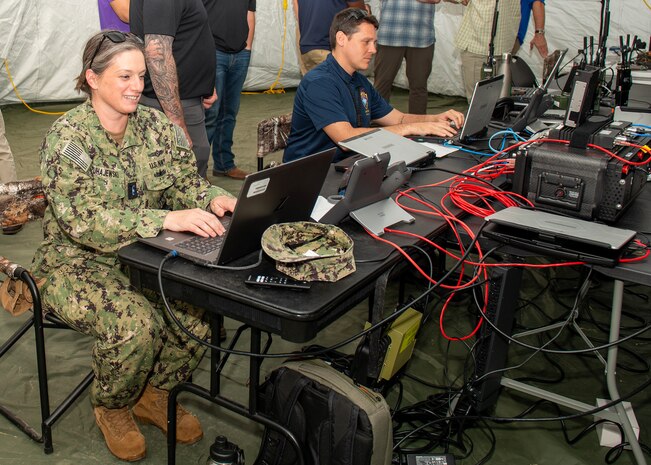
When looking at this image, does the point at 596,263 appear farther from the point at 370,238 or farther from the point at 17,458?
the point at 17,458

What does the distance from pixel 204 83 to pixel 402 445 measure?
1.82 metres

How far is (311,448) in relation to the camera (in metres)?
1.73

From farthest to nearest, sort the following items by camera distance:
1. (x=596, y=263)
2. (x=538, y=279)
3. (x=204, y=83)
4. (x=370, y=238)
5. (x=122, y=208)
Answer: (x=538, y=279) < (x=204, y=83) < (x=122, y=208) < (x=370, y=238) < (x=596, y=263)

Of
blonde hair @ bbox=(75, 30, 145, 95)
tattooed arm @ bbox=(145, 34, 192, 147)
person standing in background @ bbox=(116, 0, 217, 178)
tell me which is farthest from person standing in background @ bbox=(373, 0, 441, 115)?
blonde hair @ bbox=(75, 30, 145, 95)

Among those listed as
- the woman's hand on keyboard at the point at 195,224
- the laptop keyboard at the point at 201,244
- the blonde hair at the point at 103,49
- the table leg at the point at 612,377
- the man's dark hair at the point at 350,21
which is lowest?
the table leg at the point at 612,377

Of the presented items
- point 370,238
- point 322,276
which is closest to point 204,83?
point 370,238

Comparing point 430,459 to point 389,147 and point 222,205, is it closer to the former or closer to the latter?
point 222,205

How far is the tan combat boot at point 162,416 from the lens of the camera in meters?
2.04

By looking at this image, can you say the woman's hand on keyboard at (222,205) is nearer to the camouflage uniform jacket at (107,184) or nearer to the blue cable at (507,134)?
the camouflage uniform jacket at (107,184)

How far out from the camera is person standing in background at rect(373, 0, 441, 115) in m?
4.72

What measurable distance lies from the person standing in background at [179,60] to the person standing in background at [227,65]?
67cm

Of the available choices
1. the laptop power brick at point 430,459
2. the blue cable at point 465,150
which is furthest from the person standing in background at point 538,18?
the laptop power brick at point 430,459

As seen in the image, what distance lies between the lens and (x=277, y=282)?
1.42 metres

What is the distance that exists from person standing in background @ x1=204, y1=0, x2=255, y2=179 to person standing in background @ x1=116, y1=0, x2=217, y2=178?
668 millimetres
